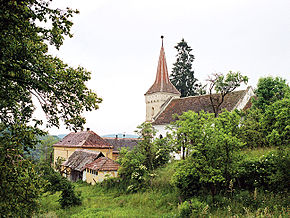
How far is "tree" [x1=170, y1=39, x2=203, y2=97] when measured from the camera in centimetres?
4575

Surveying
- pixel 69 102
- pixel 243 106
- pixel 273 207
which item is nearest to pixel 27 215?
pixel 69 102

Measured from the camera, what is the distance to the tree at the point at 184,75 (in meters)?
45.8

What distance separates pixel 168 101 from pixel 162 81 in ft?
23.7

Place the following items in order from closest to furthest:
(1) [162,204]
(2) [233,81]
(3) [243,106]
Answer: (1) [162,204], (2) [233,81], (3) [243,106]

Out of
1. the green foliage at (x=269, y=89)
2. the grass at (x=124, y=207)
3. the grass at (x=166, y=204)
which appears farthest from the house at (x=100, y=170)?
the green foliage at (x=269, y=89)

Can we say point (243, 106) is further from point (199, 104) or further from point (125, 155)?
point (125, 155)

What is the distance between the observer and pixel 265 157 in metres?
11.5

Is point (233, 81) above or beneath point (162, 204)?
above

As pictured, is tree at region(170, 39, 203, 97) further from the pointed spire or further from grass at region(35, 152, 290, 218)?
grass at region(35, 152, 290, 218)

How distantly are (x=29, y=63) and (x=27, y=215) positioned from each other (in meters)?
4.03

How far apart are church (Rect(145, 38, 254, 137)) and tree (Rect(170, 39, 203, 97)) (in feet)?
12.3

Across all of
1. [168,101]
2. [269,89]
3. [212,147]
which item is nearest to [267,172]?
[212,147]

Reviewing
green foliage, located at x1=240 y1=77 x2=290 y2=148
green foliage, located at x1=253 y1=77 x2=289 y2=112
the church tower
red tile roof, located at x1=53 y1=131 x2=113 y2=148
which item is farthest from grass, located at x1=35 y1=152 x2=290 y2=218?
the church tower

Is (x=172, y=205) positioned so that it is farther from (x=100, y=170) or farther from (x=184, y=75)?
(x=184, y=75)
